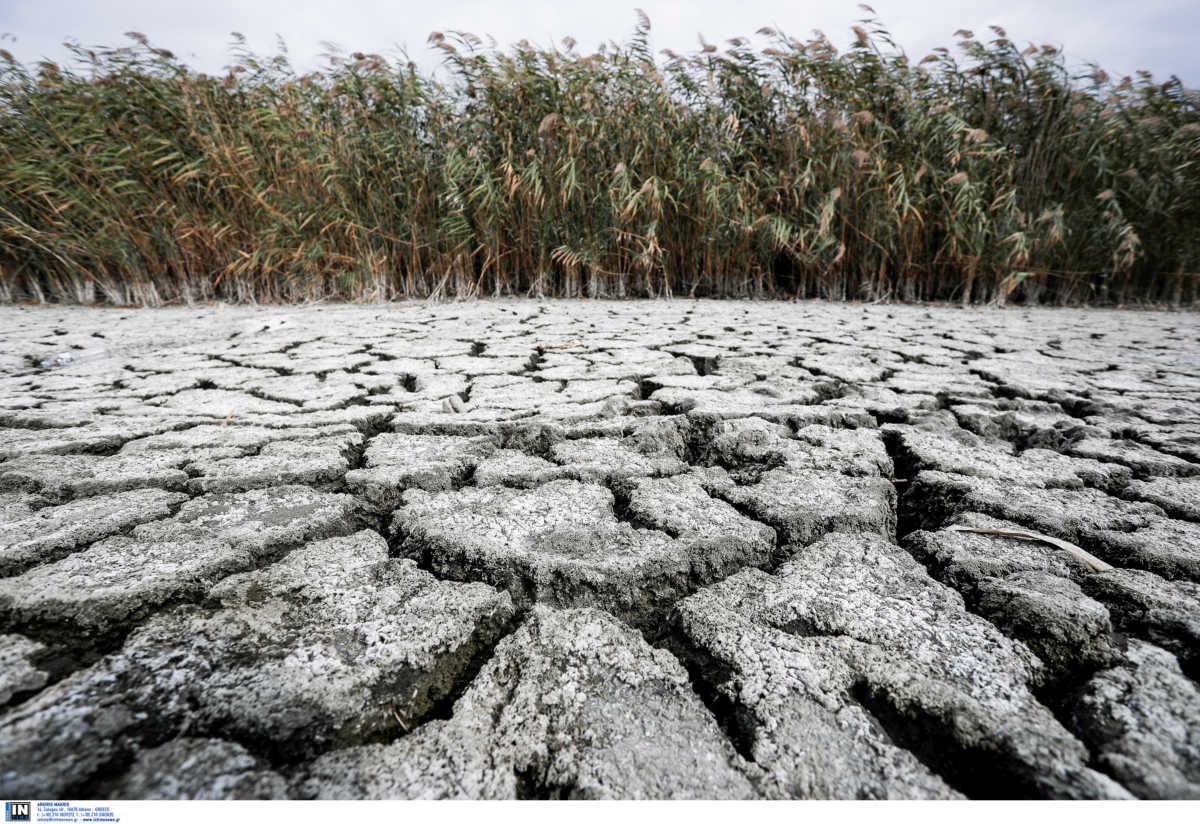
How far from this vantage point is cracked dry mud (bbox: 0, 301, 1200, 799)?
0.50 meters

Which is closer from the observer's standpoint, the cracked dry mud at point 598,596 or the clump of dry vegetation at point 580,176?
the cracked dry mud at point 598,596

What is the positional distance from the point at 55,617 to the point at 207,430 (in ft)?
2.48

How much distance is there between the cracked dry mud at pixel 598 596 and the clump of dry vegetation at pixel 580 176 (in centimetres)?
281

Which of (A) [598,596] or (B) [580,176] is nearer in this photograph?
(A) [598,596]

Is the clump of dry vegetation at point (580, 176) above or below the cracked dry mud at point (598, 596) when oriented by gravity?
above

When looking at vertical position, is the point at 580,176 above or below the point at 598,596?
above

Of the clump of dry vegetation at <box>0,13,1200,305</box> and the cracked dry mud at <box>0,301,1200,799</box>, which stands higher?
the clump of dry vegetation at <box>0,13,1200,305</box>

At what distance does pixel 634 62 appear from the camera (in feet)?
13.4

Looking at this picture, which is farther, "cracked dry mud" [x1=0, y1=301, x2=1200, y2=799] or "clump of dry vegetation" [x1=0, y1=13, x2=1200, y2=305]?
"clump of dry vegetation" [x1=0, y1=13, x2=1200, y2=305]

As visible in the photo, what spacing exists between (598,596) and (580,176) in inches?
150

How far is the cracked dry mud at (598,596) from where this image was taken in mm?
503

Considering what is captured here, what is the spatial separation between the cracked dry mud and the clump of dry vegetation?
2808 mm

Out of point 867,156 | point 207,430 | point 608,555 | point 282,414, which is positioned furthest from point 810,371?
point 867,156

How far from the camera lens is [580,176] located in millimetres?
4043
